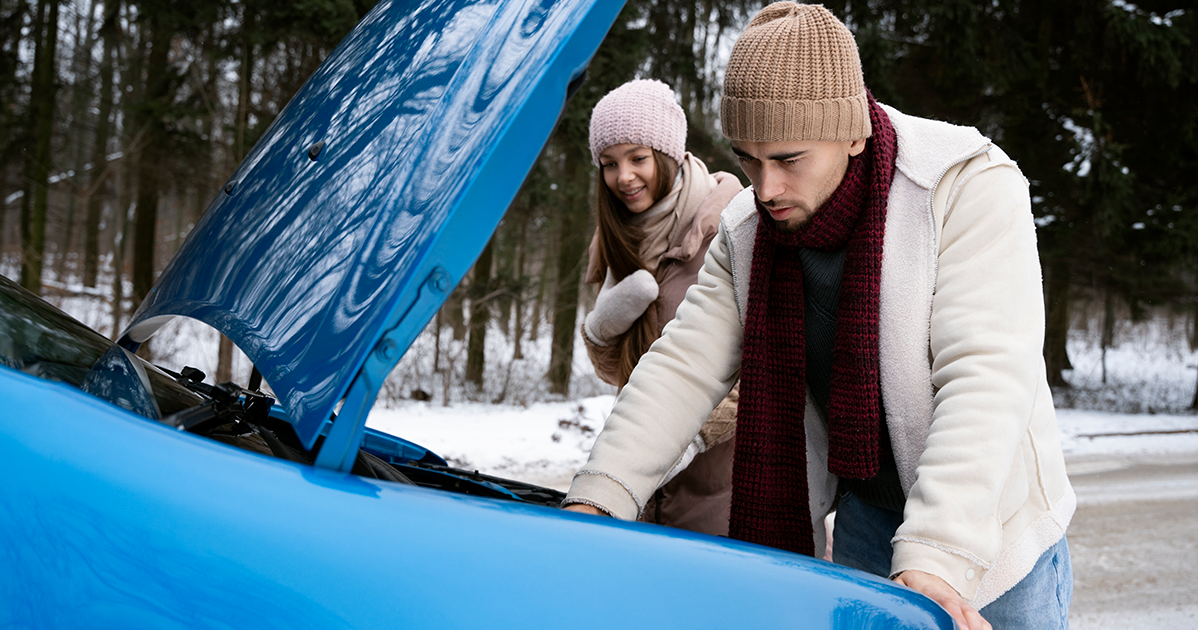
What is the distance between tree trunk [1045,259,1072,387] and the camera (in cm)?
1230

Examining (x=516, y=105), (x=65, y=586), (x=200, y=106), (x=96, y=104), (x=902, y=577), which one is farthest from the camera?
(x=96, y=104)

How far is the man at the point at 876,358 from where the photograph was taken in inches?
50.8

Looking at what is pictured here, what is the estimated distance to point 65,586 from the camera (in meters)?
0.89

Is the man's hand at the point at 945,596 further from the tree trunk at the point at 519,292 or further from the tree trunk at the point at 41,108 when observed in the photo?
the tree trunk at the point at 41,108

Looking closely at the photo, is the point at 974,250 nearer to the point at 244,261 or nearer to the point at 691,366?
the point at 691,366

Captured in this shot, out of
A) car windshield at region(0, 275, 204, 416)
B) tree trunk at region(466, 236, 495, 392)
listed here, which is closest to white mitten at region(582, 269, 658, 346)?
car windshield at region(0, 275, 204, 416)

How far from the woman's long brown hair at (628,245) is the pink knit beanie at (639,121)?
0.18 feet

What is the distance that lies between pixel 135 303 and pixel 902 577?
10466mm

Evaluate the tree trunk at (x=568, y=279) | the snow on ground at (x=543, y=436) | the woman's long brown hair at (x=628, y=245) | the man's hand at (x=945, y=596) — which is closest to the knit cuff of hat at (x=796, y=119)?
the man's hand at (x=945, y=596)

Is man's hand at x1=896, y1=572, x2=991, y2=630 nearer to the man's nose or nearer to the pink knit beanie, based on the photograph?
the man's nose

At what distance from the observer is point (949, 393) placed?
1325mm

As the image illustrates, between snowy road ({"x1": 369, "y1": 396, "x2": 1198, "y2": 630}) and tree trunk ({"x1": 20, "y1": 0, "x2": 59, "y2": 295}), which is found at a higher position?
tree trunk ({"x1": 20, "y1": 0, "x2": 59, "y2": 295})

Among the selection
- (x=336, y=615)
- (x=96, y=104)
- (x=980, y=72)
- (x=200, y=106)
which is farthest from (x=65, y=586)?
(x=96, y=104)

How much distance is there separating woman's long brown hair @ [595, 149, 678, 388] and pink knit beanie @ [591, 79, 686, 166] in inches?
2.2
